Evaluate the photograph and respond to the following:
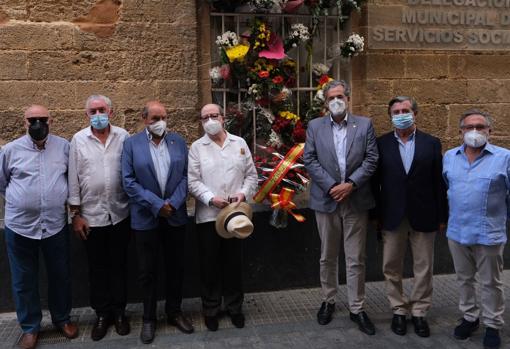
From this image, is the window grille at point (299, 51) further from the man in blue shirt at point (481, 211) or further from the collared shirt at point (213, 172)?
the man in blue shirt at point (481, 211)

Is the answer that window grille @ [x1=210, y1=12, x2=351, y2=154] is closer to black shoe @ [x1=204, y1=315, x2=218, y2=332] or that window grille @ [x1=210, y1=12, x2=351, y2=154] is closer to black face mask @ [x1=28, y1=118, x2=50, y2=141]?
black shoe @ [x1=204, y1=315, x2=218, y2=332]

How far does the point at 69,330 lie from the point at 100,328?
9.8 inches

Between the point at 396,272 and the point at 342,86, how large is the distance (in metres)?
1.58

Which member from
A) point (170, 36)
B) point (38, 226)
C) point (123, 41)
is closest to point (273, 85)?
point (170, 36)

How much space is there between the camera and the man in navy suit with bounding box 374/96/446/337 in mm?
4051

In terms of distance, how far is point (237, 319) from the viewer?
173 inches

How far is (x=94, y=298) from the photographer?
427 centimetres

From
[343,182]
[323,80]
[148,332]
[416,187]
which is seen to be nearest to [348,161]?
[343,182]

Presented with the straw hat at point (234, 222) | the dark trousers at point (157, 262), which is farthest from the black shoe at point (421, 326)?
the dark trousers at point (157, 262)

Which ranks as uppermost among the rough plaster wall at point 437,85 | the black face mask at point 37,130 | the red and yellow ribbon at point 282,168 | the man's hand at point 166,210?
the rough plaster wall at point 437,85

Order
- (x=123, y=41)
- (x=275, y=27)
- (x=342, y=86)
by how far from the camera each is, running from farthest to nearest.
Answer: (x=275, y=27)
(x=123, y=41)
(x=342, y=86)

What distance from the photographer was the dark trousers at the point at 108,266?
419 cm

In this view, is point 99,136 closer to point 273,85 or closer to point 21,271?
point 21,271

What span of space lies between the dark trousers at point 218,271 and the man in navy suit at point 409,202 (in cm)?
126
